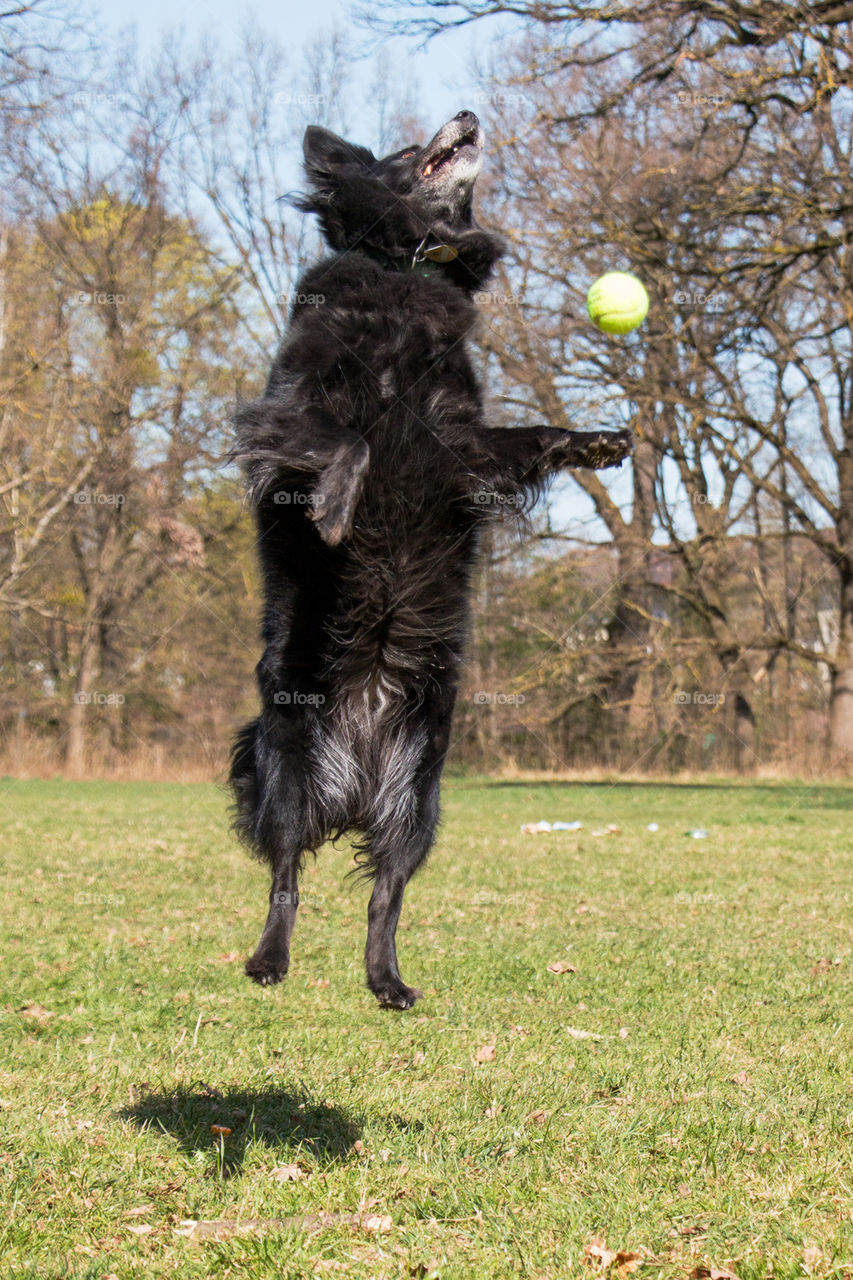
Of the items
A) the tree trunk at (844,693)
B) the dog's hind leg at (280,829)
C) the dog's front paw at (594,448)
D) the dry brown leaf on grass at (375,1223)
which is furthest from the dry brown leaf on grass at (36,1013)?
the tree trunk at (844,693)

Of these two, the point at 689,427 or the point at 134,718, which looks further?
the point at 134,718

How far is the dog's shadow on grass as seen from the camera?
297 centimetres

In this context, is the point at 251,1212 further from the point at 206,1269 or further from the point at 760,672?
the point at 760,672

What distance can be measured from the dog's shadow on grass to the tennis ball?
3.48 metres

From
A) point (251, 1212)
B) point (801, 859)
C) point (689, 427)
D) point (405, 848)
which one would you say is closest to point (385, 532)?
point (405, 848)

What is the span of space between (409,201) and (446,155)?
202 mm

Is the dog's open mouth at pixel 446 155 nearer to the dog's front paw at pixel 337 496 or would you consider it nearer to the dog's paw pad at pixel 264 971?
the dog's front paw at pixel 337 496

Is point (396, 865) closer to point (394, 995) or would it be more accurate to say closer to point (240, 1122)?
point (394, 995)

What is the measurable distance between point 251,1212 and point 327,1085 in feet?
3.55

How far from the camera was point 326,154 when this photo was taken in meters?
3.60

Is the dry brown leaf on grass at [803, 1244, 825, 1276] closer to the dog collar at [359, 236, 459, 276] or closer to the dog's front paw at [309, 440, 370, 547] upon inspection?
the dog's front paw at [309, 440, 370, 547]

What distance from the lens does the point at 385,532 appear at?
2.96m

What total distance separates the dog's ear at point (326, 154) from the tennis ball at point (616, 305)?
Answer: 1.74 meters

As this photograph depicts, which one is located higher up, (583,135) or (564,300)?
(583,135)
